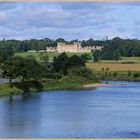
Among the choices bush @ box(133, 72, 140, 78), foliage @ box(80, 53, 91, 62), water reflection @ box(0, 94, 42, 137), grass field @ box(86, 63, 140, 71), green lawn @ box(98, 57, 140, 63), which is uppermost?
foliage @ box(80, 53, 91, 62)

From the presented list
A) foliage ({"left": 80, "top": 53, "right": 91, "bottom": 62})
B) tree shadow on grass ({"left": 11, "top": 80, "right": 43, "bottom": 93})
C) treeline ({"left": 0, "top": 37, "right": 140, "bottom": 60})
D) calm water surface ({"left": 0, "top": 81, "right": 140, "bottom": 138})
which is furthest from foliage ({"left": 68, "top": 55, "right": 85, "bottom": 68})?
calm water surface ({"left": 0, "top": 81, "right": 140, "bottom": 138})

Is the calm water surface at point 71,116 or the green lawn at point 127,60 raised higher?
the green lawn at point 127,60

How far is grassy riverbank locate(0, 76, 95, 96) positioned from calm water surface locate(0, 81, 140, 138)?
200 cm

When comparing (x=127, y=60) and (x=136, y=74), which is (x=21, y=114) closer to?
(x=136, y=74)

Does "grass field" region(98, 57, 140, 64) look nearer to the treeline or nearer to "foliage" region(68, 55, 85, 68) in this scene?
the treeline

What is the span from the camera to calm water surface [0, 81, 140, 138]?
14617 millimetres

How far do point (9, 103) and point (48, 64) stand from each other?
21.4 metres

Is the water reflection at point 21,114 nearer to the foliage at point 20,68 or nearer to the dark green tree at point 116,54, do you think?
the foliage at point 20,68

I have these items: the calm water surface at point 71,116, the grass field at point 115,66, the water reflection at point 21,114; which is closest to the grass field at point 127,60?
the grass field at point 115,66

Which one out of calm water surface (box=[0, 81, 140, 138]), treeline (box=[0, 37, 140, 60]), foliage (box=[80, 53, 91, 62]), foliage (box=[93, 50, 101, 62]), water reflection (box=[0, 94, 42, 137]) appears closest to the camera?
calm water surface (box=[0, 81, 140, 138])

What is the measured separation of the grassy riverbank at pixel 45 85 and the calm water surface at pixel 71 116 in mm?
2000

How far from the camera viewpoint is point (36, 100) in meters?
24.9

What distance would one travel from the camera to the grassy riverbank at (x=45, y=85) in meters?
28.8

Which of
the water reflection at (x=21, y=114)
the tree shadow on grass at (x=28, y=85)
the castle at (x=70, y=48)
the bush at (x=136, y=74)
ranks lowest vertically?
the bush at (x=136, y=74)
